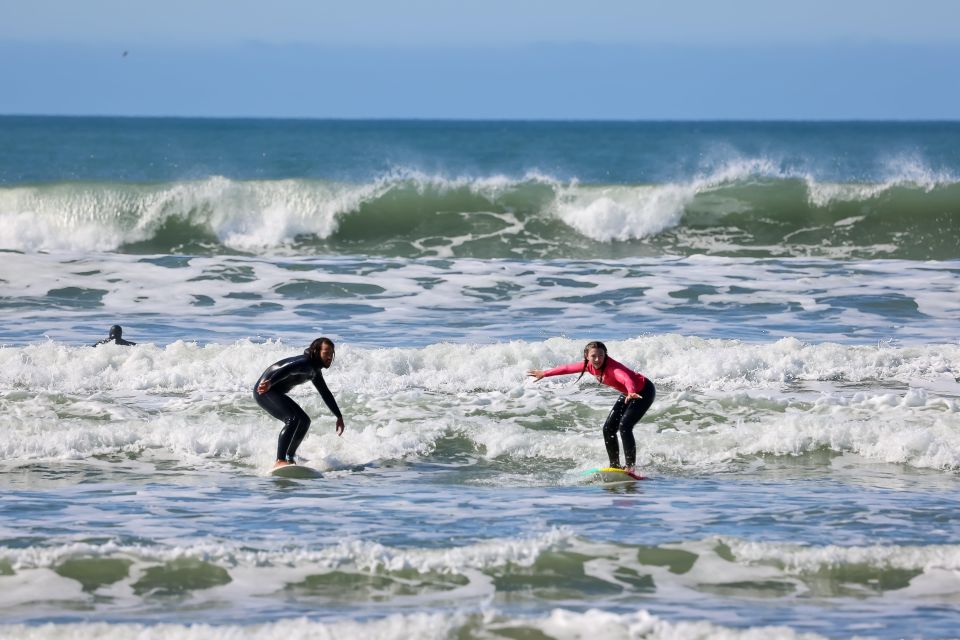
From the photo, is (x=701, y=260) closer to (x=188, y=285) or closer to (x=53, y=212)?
(x=188, y=285)

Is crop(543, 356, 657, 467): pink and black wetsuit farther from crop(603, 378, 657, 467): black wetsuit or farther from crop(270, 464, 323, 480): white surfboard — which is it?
crop(270, 464, 323, 480): white surfboard

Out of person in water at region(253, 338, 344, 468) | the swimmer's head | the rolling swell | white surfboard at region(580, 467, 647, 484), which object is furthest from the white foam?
the rolling swell

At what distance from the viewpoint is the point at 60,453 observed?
39.9 feet

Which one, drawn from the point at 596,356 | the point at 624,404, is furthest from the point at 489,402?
the point at 596,356

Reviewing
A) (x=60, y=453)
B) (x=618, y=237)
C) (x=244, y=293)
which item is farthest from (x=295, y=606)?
(x=618, y=237)

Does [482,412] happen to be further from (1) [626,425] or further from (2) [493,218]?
(2) [493,218]

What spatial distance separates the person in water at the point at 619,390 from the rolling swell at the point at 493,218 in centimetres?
1592

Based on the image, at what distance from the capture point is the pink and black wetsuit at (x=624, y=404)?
459 inches

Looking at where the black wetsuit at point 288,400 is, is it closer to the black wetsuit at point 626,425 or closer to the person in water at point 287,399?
the person in water at point 287,399

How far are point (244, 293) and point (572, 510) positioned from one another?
12.9 meters

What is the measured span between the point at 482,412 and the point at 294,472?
2.95 meters

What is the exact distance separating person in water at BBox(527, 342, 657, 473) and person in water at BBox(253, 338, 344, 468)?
203cm

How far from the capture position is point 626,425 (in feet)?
38.3

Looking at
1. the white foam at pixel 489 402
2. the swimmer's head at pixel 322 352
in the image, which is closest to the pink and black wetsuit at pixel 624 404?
the white foam at pixel 489 402
